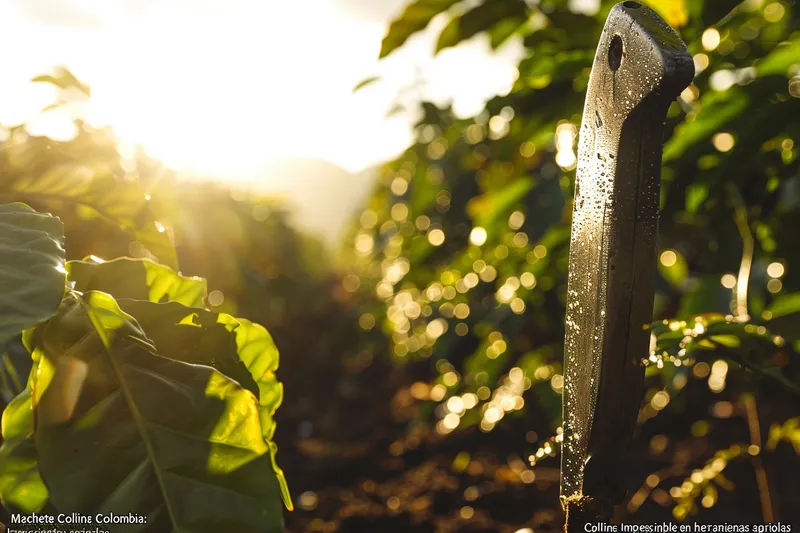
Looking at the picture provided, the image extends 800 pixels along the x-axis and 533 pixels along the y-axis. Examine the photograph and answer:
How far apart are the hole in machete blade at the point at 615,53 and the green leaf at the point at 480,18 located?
0.60m

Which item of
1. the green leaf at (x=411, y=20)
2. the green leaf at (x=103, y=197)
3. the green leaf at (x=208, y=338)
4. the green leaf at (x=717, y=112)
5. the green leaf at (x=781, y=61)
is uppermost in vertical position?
the green leaf at (x=411, y=20)

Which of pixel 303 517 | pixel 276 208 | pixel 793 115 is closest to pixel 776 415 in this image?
pixel 793 115

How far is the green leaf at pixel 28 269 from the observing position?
1.28 feet

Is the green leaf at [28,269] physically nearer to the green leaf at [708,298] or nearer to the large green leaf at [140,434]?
the large green leaf at [140,434]

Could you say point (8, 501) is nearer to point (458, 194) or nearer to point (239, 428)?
point (239, 428)

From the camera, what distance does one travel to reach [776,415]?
1651 mm

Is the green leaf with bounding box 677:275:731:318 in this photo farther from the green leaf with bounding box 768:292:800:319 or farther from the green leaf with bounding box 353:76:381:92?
the green leaf with bounding box 353:76:381:92

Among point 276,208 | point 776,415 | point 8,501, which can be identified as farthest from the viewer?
point 276,208

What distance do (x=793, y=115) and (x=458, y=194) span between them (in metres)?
2.09

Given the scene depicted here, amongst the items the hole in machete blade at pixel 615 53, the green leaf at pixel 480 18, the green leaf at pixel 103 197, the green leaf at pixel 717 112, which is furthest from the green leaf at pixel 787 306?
the green leaf at pixel 103 197

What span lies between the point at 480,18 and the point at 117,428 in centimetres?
88

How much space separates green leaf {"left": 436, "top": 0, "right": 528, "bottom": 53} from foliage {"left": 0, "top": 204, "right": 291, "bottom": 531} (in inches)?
30.7

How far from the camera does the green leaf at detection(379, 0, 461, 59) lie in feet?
3.29

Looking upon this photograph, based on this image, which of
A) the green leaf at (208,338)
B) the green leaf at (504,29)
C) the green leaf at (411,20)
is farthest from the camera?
the green leaf at (504,29)
